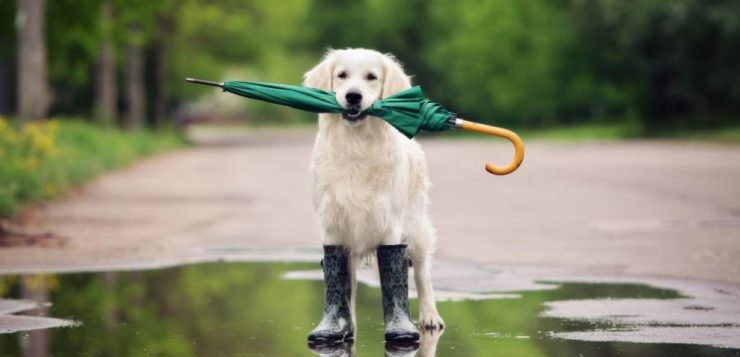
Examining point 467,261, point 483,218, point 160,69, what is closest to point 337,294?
point 467,261

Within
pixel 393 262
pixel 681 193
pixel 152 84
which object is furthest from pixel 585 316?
pixel 152 84

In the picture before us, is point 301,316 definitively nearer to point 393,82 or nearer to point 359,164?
point 359,164

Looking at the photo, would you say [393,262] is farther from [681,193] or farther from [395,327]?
[681,193]

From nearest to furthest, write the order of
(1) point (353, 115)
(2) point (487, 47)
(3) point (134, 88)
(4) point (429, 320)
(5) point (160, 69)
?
(1) point (353, 115)
(4) point (429, 320)
(3) point (134, 88)
(5) point (160, 69)
(2) point (487, 47)

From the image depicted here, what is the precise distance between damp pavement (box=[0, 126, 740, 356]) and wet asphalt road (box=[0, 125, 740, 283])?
0.04 m

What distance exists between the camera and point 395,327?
8484 millimetres

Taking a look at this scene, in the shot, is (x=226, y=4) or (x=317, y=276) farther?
(x=226, y=4)

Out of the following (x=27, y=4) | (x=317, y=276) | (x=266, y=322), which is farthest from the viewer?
(x=27, y=4)

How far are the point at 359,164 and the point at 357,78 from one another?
496 mm

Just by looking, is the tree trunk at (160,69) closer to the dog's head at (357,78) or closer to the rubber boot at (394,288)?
the dog's head at (357,78)

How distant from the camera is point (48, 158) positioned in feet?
78.0

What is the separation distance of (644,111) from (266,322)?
59.2m

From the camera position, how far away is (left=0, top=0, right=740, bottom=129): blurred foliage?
168 ft

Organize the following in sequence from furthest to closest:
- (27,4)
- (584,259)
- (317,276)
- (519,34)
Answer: (519,34) → (27,4) → (584,259) → (317,276)
